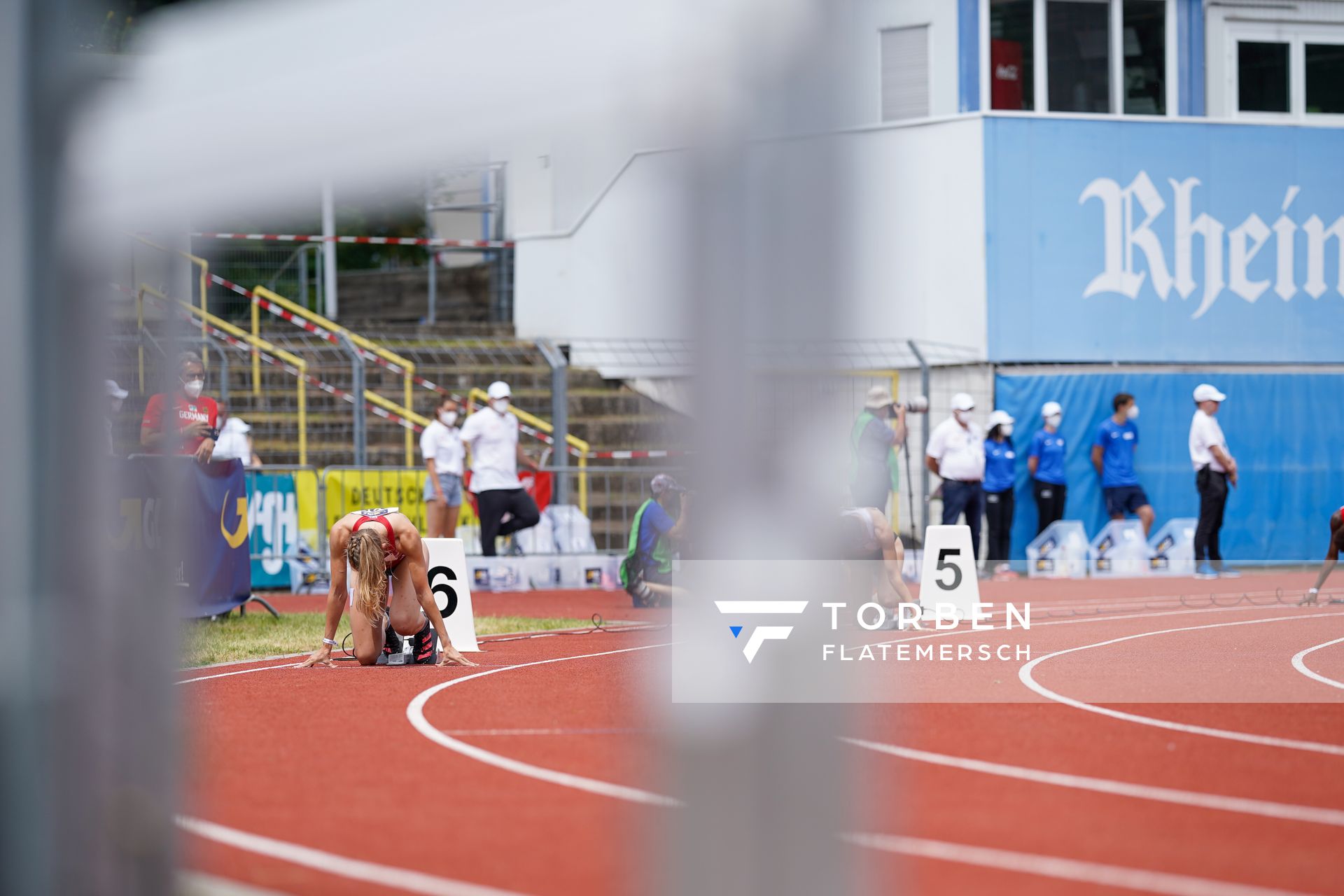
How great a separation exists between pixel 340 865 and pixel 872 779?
2.68 m

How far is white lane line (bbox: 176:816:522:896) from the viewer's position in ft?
16.2

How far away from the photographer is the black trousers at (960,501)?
1831cm

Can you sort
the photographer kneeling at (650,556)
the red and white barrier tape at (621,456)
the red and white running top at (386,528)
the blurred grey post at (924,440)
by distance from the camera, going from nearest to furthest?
the red and white running top at (386,528)
the photographer kneeling at (650,556)
the red and white barrier tape at (621,456)
the blurred grey post at (924,440)

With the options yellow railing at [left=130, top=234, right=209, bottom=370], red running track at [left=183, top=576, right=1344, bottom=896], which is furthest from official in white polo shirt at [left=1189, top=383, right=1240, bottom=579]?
yellow railing at [left=130, top=234, right=209, bottom=370]

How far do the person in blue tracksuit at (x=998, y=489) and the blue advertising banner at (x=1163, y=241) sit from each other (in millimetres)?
1989

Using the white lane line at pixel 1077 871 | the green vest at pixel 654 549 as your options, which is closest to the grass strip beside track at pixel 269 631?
the green vest at pixel 654 549

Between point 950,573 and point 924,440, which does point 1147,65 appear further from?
point 950,573

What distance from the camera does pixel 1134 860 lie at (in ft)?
17.3

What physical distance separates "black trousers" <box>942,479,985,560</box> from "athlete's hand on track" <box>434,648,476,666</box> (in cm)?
838

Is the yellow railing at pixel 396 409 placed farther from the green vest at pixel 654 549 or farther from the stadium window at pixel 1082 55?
the stadium window at pixel 1082 55

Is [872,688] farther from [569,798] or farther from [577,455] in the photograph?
[577,455]

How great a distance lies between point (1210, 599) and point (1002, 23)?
9027 millimetres

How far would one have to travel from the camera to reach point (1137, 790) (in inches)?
253

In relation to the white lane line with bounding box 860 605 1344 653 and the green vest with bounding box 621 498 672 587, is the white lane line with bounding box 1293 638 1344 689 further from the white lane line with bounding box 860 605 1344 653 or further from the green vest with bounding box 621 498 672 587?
the green vest with bounding box 621 498 672 587
